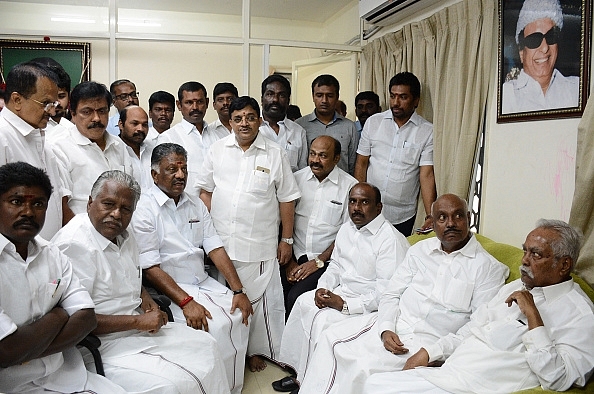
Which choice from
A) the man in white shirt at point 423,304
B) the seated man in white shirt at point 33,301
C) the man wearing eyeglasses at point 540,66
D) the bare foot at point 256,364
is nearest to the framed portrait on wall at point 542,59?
the man wearing eyeglasses at point 540,66

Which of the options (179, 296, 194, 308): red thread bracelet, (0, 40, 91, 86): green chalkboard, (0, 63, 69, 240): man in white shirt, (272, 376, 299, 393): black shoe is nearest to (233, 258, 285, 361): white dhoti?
(272, 376, 299, 393): black shoe

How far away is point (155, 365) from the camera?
2252 millimetres

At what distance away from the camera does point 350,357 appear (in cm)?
248

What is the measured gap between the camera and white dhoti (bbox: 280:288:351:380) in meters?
2.96

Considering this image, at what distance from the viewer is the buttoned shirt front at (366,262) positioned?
2971mm

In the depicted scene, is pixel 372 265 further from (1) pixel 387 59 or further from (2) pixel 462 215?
(1) pixel 387 59

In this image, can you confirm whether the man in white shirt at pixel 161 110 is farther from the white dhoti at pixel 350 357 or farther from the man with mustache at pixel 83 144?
the white dhoti at pixel 350 357

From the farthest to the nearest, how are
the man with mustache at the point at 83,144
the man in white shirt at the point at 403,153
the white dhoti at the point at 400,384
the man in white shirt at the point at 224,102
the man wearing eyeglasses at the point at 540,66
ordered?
the man in white shirt at the point at 224,102
the man in white shirt at the point at 403,153
the man with mustache at the point at 83,144
the man wearing eyeglasses at the point at 540,66
the white dhoti at the point at 400,384

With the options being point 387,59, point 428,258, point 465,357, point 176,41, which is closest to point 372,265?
point 428,258

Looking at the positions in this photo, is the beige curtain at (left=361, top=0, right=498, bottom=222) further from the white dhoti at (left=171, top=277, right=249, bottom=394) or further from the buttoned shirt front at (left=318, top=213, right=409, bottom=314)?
the white dhoti at (left=171, top=277, right=249, bottom=394)

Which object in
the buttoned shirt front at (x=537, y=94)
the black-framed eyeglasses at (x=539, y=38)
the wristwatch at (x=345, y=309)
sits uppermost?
the black-framed eyeglasses at (x=539, y=38)

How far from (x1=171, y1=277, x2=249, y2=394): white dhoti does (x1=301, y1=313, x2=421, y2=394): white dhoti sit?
50 centimetres

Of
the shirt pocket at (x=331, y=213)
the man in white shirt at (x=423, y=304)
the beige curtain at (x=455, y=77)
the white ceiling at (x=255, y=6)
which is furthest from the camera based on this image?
the white ceiling at (x=255, y=6)

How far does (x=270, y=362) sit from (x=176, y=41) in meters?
3.40
